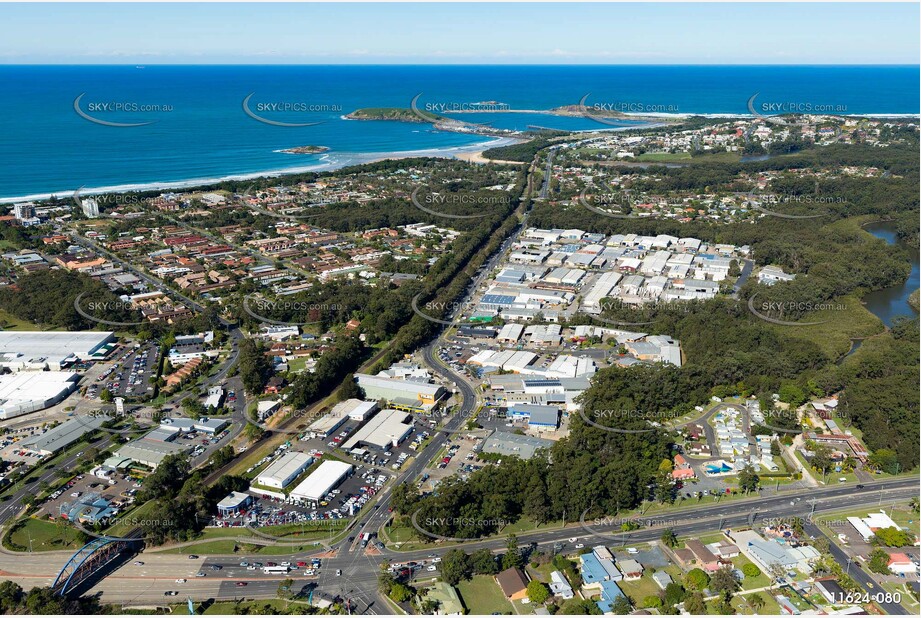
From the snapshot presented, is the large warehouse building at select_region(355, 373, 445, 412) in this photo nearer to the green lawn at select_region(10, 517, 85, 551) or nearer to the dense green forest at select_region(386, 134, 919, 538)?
the dense green forest at select_region(386, 134, 919, 538)

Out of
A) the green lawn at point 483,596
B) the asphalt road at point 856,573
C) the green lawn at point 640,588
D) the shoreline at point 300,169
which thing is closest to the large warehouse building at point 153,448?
the green lawn at point 483,596

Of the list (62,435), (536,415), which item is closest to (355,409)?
(536,415)

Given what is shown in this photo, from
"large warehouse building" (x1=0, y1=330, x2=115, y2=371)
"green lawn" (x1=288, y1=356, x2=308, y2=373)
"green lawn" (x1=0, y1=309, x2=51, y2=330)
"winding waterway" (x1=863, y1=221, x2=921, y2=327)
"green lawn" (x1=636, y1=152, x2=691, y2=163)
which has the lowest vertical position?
"green lawn" (x1=0, y1=309, x2=51, y2=330)

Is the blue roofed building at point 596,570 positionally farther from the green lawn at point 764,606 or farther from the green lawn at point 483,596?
the green lawn at point 764,606

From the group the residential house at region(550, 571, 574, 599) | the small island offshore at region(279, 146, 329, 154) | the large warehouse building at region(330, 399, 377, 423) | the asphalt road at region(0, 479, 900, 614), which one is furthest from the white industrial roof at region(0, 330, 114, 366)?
the small island offshore at region(279, 146, 329, 154)

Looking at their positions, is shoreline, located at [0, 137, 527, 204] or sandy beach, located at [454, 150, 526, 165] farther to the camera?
sandy beach, located at [454, 150, 526, 165]

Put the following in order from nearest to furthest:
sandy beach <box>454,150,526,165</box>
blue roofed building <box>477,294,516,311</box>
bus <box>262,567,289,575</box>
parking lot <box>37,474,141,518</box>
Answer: bus <box>262,567,289,575</box> → parking lot <box>37,474,141,518</box> → blue roofed building <box>477,294,516,311</box> → sandy beach <box>454,150,526,165</box>
